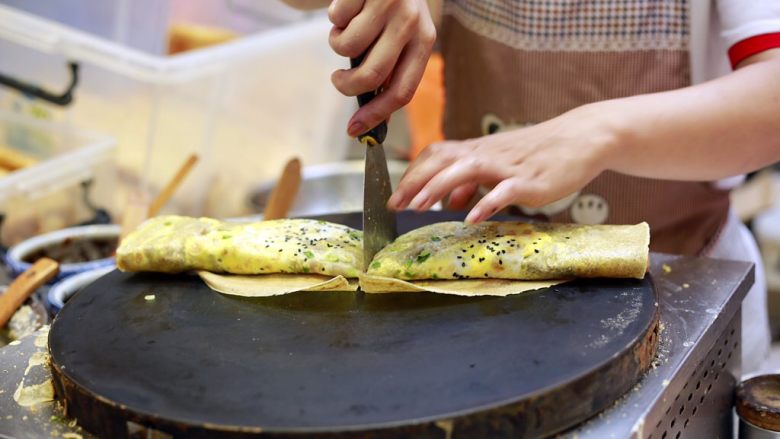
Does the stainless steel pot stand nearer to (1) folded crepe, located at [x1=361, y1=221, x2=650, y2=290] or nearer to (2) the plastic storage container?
(2) the plastic storage container

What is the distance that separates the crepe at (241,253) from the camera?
1428 mm

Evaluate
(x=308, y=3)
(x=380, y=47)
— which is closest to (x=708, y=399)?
(x=380, y=47)

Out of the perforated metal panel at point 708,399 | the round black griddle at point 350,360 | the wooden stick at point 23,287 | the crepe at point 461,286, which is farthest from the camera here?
the wooden stick at point 23,287

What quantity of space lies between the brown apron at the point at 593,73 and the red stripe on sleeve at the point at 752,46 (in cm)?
22

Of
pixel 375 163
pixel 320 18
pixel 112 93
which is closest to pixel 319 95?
pixel 320 18

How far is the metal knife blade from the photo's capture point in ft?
4.74

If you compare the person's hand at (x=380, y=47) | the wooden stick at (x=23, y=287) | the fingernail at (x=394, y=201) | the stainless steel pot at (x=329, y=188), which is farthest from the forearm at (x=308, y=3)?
the stainless steel pot at (x=329, y=188)

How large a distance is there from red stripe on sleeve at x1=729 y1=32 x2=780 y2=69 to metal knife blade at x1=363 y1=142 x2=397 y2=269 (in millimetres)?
693

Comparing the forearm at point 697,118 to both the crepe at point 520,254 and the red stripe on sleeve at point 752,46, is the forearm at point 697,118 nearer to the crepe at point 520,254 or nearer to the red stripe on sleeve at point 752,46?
the red stripe on sleeve at point 752,46

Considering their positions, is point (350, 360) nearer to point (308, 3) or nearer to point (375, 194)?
point (375, 194)

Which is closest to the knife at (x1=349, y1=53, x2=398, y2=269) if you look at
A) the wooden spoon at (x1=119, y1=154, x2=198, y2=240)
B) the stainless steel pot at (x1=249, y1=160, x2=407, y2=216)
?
the wooden spoon at (x1=119, y1=154, x2=198, y2=240)

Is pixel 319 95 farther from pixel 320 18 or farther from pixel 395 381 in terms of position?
pixel 395 381

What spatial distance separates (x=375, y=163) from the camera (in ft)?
4.76

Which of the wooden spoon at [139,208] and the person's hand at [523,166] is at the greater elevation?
the person's hand at [523,166]
